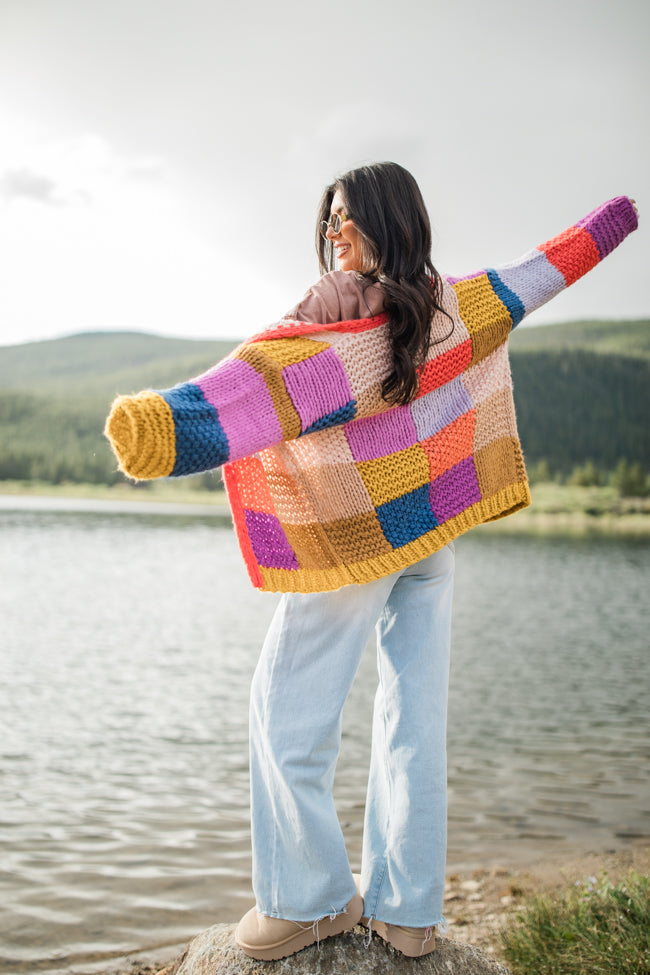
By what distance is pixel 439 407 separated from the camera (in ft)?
6.63

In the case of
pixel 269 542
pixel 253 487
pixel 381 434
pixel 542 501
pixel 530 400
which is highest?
pixel 381 434

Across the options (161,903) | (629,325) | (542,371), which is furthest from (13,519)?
(629,325)

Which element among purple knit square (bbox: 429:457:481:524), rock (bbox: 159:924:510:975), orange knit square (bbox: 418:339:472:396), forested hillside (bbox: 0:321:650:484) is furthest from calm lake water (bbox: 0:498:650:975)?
forested hillside (bbox: 0:321:650:484)

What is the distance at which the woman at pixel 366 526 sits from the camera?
1773 mm

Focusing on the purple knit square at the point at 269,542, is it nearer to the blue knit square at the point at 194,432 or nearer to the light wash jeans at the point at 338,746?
the light wash jeans at the point at 338,746

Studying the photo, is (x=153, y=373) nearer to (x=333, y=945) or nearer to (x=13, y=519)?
(x=13, y=519)

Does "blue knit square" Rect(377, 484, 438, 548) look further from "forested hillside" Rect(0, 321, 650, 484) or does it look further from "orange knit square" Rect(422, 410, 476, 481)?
"forested hillside" Rect(0, 321, 650, 484)

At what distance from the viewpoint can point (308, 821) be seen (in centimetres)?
181

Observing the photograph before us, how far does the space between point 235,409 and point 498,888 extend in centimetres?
330

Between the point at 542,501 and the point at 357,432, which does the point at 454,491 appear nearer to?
the point at 357,432

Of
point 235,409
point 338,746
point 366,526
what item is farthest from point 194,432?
point 338,746

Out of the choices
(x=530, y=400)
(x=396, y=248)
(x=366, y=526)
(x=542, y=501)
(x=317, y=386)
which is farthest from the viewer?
(x=530, y=400)

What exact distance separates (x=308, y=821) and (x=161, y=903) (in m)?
2.27

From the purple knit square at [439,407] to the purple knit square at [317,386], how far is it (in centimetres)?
31
